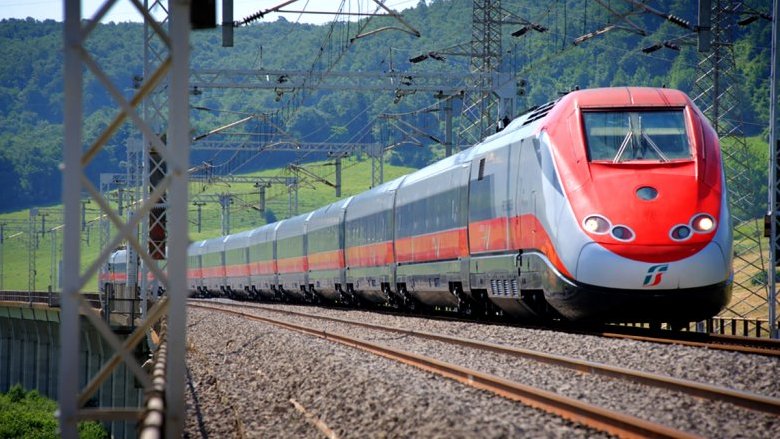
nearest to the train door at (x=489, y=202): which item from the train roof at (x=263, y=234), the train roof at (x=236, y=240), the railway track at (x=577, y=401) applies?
the railway track at (x=577, y=401)

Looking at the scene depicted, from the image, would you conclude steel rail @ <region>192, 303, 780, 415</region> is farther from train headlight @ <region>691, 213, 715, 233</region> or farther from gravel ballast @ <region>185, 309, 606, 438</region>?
train headlight @ <region>691, 213, 715, 233</region>

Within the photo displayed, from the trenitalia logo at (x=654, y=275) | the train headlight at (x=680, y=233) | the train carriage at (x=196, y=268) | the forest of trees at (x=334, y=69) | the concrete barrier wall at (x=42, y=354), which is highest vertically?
the forest of trees at (x=334, y=69)

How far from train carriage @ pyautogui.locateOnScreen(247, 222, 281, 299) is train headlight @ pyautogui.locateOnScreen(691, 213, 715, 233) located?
109 feet

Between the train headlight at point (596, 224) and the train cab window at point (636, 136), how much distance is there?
111 centimetres

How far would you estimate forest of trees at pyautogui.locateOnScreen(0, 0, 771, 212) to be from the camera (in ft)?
422

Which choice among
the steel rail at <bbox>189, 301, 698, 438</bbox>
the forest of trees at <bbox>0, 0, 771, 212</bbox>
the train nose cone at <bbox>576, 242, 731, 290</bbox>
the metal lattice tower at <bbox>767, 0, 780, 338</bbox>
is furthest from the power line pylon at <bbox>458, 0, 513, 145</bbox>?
the forest of trees at <bbox>0, 0, 771, 212</bbox>

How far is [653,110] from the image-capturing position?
16.9 metres

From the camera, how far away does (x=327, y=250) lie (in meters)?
37.8

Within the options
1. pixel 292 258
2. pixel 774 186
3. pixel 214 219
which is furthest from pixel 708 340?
pixel 214 219

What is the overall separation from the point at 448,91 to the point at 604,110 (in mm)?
20910

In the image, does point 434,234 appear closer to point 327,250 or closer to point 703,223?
point 703,223

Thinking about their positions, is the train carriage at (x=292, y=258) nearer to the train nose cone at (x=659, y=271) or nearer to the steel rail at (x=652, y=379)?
the steel rail at (x=652, y=379)

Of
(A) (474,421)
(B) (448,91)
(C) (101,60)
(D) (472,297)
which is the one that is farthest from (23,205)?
(A) (474,421)

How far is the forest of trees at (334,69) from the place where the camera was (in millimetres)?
128750
